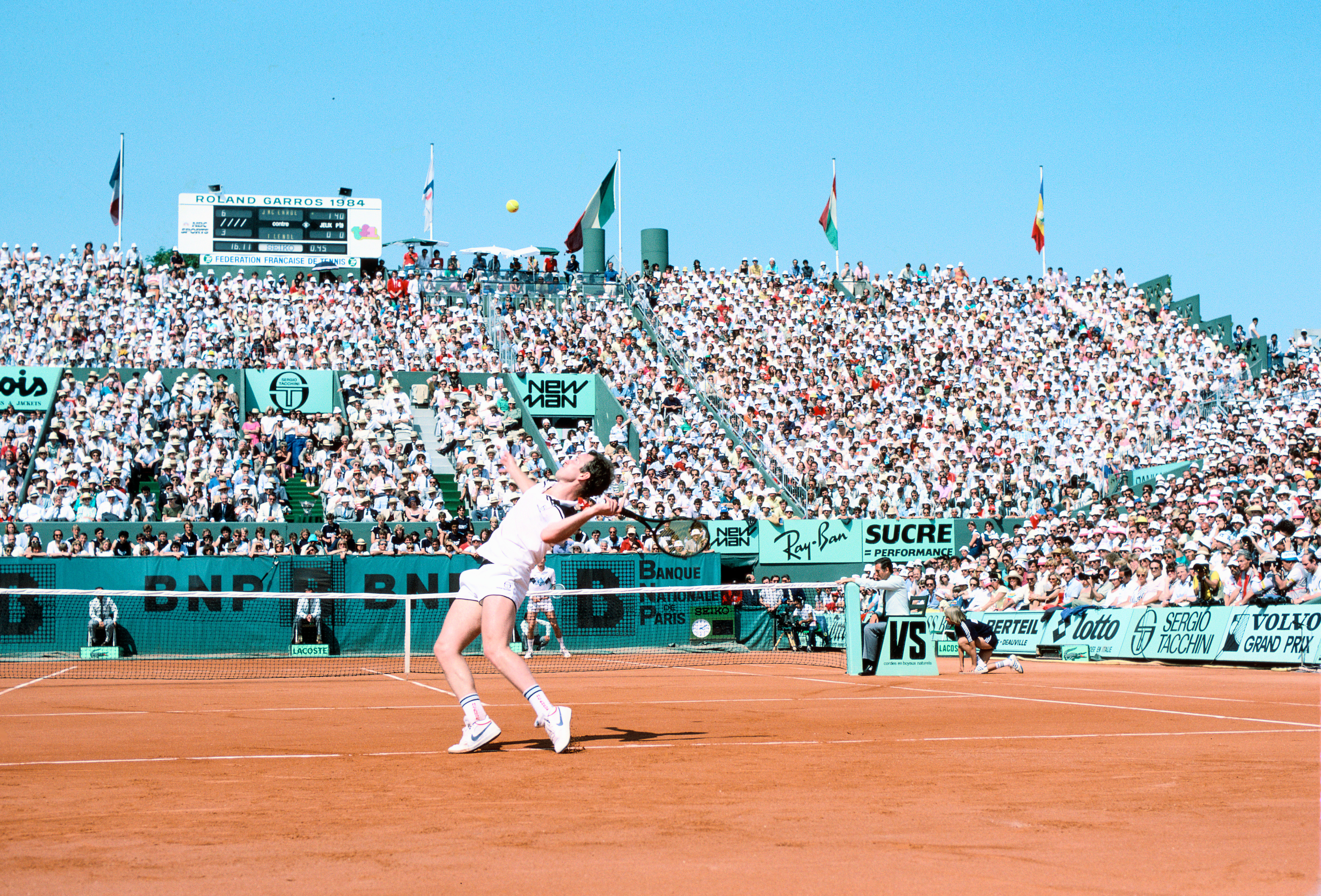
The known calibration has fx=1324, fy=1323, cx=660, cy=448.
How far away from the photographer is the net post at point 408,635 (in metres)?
20.7

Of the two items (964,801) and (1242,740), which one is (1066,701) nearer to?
(1242,740)

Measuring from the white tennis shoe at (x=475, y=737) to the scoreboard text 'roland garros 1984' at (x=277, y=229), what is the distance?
38.4 meters

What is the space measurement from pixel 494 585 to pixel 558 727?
39.2 inches

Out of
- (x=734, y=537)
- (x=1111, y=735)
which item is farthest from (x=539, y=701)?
(x=734, y=537)

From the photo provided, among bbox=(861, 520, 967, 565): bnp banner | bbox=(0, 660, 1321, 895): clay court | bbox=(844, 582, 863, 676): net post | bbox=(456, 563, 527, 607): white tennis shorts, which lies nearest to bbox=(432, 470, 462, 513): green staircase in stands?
bbox=(861, 520, 967, 565): bnp banner

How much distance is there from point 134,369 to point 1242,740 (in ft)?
92.0

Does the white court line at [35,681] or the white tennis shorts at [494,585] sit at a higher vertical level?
the white tennis shorts at [494,585]

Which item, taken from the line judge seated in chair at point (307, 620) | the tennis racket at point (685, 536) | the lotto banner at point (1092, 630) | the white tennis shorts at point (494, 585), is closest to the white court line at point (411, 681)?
the line judge seated in chair at point (307, 620)

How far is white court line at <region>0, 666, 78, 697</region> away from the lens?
1548 centimetres

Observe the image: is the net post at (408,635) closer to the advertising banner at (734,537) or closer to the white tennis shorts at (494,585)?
the advertising banner at (734,537)

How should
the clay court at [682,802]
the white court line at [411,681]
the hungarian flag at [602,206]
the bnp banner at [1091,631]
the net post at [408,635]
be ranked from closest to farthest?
the clay court at [682,802] → the white court line at [411,681] → the net post at [408,635] → the bnp banner at [1091,631] → the hungarian flag at [602,206]

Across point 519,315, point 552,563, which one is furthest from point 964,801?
point 519,315

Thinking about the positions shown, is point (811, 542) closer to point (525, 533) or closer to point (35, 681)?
point (35, 681)

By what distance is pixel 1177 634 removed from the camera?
21062 millimetres
